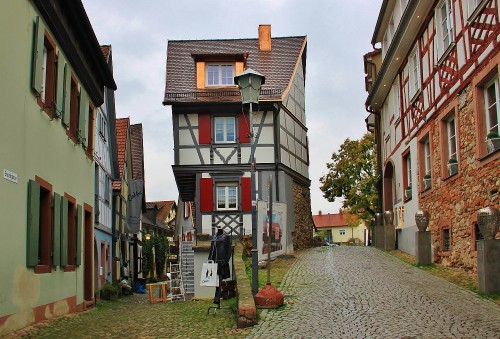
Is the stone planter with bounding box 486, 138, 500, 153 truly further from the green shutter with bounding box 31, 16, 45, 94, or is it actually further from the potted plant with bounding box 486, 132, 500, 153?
the green shutter with bounding box 31, 16, 45, 94

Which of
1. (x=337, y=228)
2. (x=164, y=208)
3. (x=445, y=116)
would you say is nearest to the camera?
(x=445, y=116)

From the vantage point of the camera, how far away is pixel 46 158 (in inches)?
498

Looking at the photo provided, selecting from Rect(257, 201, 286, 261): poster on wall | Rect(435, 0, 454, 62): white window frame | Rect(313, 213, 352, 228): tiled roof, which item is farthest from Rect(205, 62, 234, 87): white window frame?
Rect(313, 213, 352, 228): tiled roof

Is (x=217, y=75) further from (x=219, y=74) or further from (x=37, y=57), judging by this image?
(x=37, y=57)

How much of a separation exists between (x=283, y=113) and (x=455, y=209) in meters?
15.2

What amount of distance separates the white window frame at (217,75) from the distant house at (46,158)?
12.5m

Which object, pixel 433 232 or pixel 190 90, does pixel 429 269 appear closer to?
pixel 433 232

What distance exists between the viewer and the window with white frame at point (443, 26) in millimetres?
16278

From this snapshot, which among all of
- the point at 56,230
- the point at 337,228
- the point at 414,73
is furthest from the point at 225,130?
the point at 337,228

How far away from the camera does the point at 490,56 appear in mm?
13047

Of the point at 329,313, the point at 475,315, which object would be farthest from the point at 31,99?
the point at 475,315

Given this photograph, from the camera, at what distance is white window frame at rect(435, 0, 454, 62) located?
53.2ft

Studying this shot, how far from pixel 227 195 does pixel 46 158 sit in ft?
55.4

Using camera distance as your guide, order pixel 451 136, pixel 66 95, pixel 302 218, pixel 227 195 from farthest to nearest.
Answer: pixel 302 218, pixel 227 195, pixel 451 136, pixel 66 95
